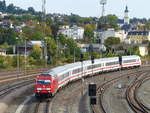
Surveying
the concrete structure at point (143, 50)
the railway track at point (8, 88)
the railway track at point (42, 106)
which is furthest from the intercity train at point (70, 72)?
the concrete structure at point (143, 50)

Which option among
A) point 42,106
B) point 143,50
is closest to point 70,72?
point 42,106

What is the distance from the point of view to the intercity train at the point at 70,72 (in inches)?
1636

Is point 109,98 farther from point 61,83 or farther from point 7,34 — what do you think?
point 7,34

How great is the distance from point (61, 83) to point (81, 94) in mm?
3012

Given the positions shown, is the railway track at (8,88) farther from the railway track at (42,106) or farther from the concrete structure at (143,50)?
the concrete structure at (143,50)

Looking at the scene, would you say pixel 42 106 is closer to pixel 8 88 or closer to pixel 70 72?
pixel 8 88

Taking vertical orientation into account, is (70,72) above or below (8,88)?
above

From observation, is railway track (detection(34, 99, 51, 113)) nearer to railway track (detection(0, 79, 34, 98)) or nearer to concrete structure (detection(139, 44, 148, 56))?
railway track (detection(0, 79, 34, 98))

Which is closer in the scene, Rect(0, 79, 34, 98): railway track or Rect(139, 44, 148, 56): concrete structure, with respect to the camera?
Rect(0, 79, 34, 98): railway track

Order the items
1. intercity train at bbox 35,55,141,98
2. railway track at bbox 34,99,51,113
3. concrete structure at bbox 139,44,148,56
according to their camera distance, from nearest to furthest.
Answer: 1. railway track at bbox 34,99,51,113
2. intercity train at bbox 35,55,141,98
3. concrete structure at bbox 139,44,148,56

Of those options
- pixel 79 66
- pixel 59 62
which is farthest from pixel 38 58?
pixel 79 66

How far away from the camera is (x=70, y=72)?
5659 cm

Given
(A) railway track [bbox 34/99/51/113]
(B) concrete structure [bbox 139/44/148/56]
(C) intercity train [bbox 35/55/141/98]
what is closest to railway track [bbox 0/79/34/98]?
(C) intercity train [bbox 35/55/141/98]

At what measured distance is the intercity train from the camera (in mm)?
41562
